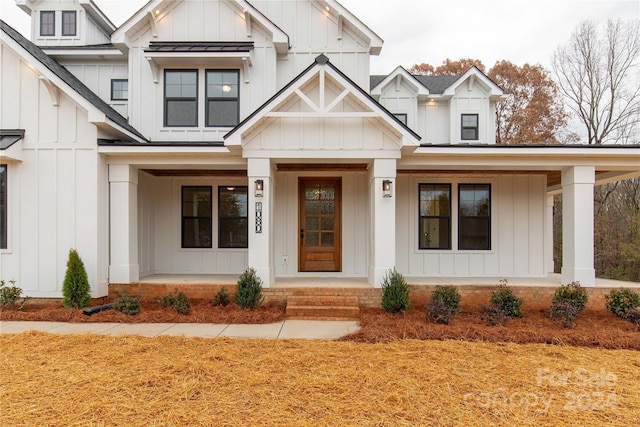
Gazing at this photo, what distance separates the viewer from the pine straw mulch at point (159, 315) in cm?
629

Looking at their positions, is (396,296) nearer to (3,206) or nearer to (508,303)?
(508,303)

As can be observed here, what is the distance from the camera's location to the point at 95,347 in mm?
4879

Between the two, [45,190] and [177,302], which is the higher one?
[45,190]

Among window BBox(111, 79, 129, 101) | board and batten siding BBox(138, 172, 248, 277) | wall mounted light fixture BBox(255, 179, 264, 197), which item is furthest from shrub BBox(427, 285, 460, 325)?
window BBox(111, 79, 129, 101)

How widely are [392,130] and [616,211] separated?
18004 millimetres

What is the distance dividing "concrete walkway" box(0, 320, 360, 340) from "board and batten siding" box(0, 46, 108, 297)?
1.38 meters

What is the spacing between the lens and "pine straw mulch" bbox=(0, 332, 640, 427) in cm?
317

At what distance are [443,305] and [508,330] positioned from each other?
1.06m

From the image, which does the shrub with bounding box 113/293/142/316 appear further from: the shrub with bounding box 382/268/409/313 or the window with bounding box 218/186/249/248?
the shrub with bounding box 382/268/409/313

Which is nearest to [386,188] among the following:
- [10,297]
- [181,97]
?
[181,97]

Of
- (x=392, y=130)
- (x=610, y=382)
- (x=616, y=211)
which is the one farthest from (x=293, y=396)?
(x=616, y=211)

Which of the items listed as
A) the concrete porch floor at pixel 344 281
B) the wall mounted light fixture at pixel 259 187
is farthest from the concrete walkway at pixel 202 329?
the wall mounted light fixture at pixel 259 187

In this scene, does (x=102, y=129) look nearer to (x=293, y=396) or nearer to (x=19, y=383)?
(x=19, y=383)

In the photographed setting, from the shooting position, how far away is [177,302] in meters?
6.81
